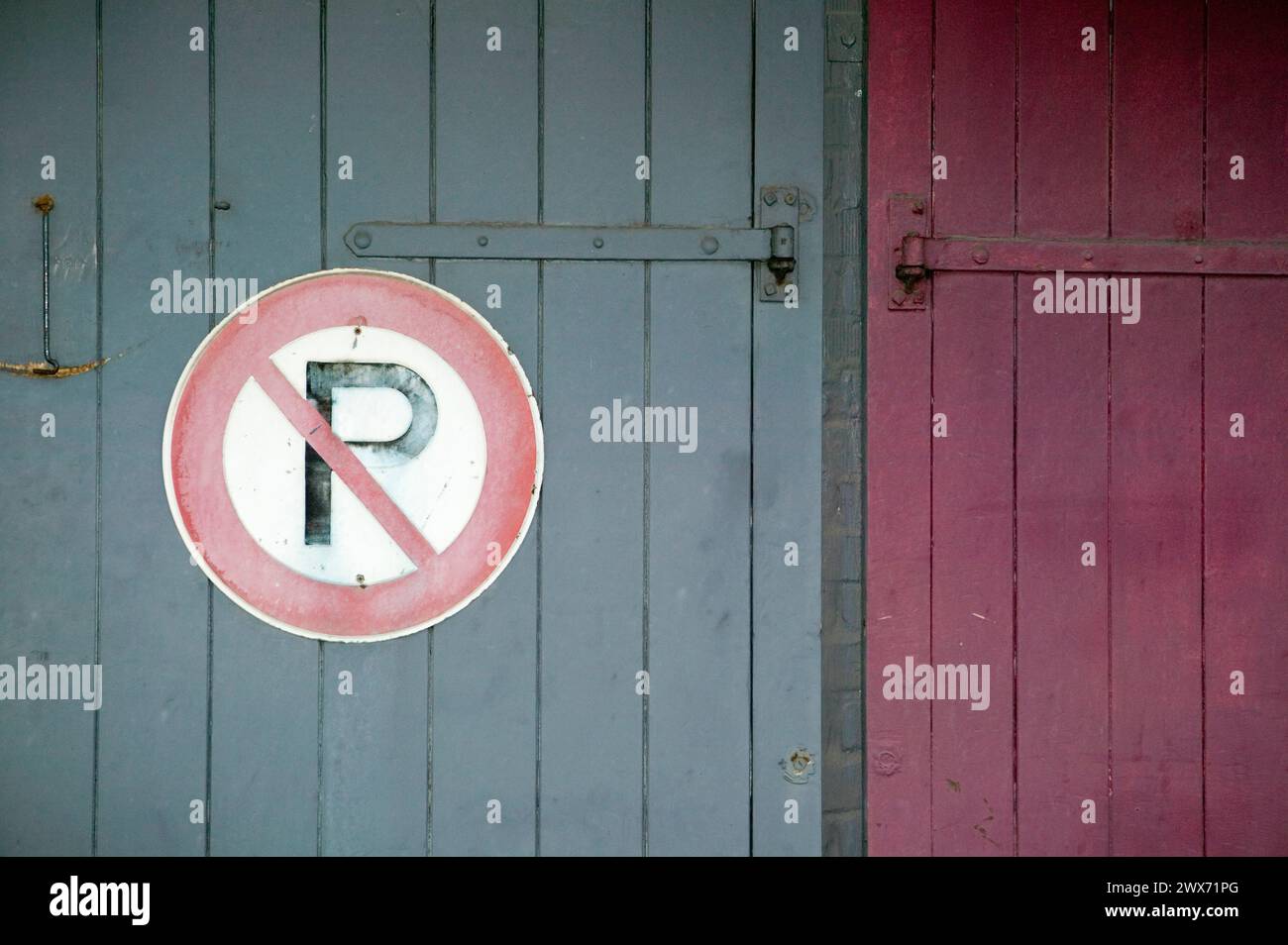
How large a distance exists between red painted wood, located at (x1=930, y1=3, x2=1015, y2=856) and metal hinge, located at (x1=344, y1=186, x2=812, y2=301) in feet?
0.85

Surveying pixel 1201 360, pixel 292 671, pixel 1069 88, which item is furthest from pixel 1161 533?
pixel 292 671

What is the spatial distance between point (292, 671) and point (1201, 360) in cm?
156

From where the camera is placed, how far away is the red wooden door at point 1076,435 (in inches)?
66.1

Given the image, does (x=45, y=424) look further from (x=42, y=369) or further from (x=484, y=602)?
(x=484, y=602)

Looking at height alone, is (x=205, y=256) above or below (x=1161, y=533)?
above

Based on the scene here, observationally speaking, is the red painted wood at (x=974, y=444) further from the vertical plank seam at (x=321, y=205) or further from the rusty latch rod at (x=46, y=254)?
the rusty latch rod at (x=46, y=254)

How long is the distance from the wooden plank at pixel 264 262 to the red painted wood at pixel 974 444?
3.32 feet

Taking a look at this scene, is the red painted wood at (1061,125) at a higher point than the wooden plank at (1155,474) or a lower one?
higher

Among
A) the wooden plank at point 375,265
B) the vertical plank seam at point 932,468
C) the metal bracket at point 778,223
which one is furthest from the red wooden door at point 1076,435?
the wooden plank at point 375,265

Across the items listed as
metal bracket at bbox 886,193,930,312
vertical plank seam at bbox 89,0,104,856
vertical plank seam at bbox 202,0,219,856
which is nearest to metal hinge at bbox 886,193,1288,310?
metal bracket at bbox 886,193,930,312

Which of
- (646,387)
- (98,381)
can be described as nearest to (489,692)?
(646,387)
